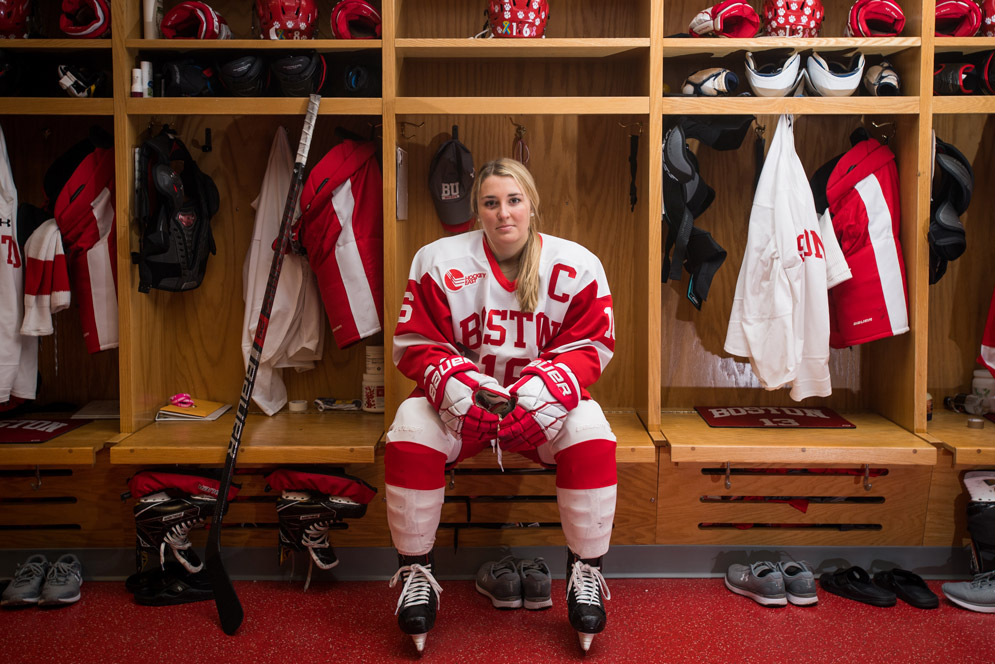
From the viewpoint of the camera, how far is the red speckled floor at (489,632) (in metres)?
Answer: 1.96

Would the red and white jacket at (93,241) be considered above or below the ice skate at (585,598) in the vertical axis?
above

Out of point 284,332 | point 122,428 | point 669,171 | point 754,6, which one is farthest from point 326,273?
point 754,6

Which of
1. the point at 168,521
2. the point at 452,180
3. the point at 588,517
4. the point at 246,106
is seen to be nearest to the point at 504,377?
the point at 588,517

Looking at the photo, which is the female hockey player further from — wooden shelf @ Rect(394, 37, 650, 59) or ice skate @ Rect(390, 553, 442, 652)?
wooden shelf @ Rect(394, 37, 650, 59)

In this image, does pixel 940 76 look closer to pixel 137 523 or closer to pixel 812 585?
pixel 812 585

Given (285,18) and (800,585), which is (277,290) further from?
(800,585)

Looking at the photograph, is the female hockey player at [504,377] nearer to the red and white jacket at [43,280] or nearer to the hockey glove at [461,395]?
the hockey glove at [461,395]

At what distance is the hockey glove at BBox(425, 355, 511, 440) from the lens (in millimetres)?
1985

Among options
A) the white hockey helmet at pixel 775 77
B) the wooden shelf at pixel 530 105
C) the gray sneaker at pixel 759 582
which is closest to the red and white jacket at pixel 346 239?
the wooden shelf at pixel 530 105

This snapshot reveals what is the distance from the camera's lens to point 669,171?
2482 mm

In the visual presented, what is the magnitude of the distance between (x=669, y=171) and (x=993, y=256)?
49.3 inches

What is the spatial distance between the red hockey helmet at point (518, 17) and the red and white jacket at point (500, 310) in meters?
0.70

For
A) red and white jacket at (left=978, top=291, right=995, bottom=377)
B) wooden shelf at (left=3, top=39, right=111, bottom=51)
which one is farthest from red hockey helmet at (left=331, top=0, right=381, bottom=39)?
red and white jacket at (left=978, top=291, right=995, bottom=377)

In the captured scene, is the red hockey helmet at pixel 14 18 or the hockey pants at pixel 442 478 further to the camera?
the red hockey helmet at pixel 14 18
